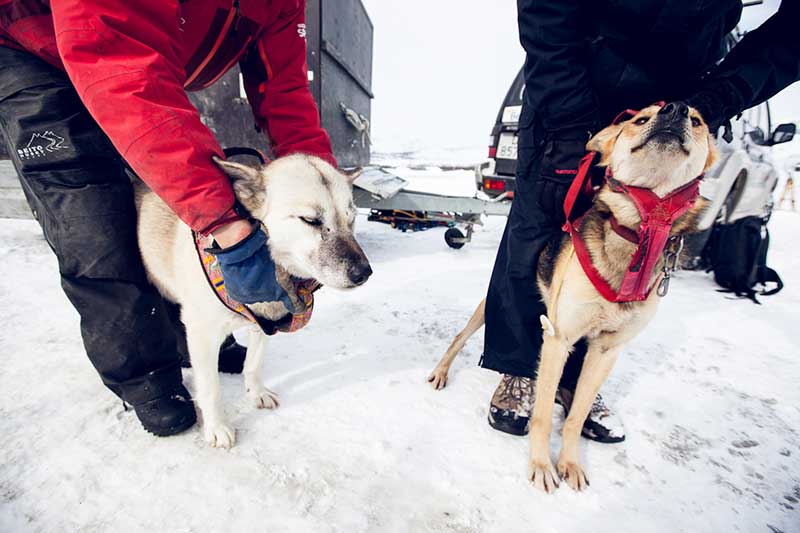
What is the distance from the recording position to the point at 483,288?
3441mm

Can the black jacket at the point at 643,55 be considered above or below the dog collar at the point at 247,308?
above

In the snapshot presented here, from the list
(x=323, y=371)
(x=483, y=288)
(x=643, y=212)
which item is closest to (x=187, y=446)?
(x=323, y=371)

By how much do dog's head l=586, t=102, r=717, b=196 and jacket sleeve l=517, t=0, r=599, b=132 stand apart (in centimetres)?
16

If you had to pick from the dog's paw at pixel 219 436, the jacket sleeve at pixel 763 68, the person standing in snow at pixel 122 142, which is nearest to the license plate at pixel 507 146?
the jacket sleeve at pixel 763 68

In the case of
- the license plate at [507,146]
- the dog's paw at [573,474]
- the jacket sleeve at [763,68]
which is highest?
the jacket sleeve at [763,68]

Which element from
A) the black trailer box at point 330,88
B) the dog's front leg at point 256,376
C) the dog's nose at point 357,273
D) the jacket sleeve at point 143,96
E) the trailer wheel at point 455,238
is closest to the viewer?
the jacket sleeve at point 143,96

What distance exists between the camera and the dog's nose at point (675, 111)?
1.20 m

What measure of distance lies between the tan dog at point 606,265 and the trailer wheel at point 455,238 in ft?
10.1

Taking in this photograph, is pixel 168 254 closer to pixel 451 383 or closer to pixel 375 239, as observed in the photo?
pixel 451 383

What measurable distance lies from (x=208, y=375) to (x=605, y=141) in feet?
6.40

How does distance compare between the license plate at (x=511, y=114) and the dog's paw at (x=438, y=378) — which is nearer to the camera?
the dog's paw at (x=438, y=378)

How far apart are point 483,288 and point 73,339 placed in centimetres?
314

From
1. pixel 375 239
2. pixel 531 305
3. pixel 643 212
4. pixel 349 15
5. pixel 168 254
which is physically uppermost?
pixel 349 15

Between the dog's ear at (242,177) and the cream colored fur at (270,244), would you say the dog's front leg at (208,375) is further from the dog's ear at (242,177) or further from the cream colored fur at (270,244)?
the dog's ear at (242,177)
